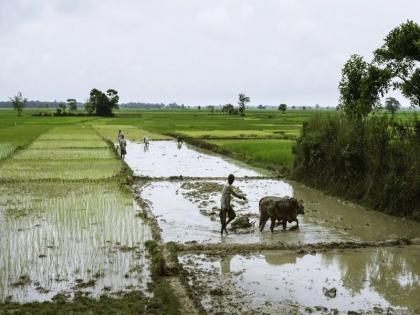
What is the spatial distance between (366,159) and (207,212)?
4938 mm

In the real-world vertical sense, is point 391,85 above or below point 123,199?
above

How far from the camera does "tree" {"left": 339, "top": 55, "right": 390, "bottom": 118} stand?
13.3 m

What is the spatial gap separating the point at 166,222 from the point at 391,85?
22.9ft

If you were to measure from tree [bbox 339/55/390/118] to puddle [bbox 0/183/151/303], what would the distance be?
679 cm

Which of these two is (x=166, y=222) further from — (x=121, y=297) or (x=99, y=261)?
(x=121, y=297)

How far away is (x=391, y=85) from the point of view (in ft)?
43.7

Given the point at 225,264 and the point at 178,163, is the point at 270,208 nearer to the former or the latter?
the point at 225,264

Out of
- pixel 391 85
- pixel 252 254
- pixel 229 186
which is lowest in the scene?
pixel 252 254

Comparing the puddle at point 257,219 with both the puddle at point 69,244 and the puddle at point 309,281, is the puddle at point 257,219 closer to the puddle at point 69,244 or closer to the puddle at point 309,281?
the puddle at point 69,244

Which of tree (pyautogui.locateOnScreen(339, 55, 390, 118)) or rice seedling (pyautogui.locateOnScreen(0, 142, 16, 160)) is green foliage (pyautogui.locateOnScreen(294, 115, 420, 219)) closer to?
tree (pyautogui.locateOnScreen(339, 55, 390, 118))

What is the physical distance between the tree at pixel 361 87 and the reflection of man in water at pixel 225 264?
23.2 feet

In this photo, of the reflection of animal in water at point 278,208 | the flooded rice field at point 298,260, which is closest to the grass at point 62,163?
the flooded rice field at point 298,260

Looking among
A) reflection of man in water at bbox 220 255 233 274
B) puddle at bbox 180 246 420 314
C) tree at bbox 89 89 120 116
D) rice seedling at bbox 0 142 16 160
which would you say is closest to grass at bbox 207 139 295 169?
rice seedling at bbox 0 142 16 160

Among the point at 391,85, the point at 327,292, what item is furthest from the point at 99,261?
the point at 391,85
